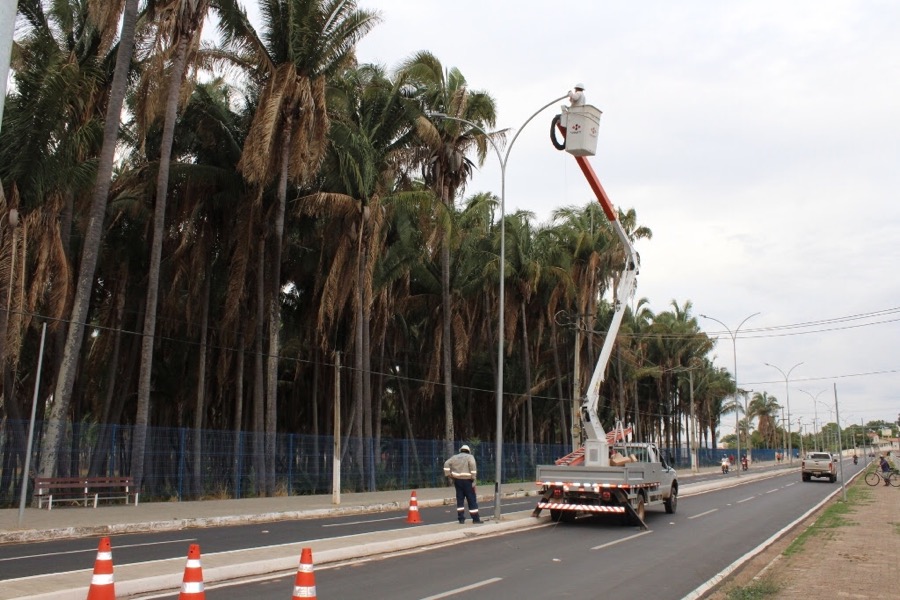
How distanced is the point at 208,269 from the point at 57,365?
6339mm

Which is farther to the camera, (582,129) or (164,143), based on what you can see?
(164,143)

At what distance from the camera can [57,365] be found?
25.0 metres

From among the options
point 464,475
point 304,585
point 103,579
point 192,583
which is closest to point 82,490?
point 464,475

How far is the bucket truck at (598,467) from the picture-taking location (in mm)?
17812

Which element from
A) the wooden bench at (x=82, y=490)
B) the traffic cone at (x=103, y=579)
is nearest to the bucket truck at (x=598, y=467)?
the wooden bench at (x=82, y=490)

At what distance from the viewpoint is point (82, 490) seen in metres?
20.4

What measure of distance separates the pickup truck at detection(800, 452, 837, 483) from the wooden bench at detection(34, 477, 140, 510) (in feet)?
129

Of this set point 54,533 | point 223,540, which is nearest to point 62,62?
point 54,533

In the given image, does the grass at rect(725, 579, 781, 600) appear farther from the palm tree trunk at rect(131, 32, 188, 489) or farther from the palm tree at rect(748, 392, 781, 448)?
the palm tree at rect(748, 392, 781, 448)

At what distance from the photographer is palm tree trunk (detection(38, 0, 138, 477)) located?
20156mm

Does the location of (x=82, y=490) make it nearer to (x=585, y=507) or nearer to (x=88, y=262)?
(x=88, y=262)

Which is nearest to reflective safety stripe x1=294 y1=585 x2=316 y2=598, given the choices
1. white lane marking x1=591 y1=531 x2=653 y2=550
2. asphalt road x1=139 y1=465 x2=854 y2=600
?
asphalt road x1=139 y1=465 x2=854 y2=600

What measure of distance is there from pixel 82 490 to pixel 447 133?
2157 cm

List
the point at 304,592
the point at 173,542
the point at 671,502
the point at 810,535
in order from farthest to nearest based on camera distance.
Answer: the point at 671,502
the point at 810,535
the point at 173,542
the point at 304,592
